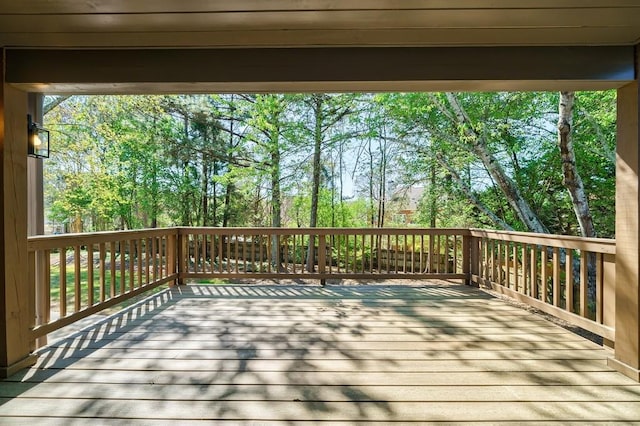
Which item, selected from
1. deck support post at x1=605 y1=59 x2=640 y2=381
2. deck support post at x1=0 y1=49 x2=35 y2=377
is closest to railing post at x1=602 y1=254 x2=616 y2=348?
deck support post at x1=605 y1=59 x2=640 y2=381

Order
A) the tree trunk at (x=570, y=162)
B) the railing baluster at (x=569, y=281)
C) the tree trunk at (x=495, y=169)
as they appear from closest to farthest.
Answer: the railing baluster at (x=569, y=281) < the tree trunk at (x=570, y=162) < the tree trunk at (x=495, y=169)

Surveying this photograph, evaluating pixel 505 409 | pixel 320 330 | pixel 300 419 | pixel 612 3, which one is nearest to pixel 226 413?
pixel 300 419

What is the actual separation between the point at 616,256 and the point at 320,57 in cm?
242

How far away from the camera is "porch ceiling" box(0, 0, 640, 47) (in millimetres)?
1593

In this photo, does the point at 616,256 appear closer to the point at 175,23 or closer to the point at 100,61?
the point at 175,23

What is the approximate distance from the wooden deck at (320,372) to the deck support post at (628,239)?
18cm

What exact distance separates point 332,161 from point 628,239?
799 centimetres

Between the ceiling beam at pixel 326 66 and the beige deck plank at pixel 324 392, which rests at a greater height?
the ceiling beam at pixel 326 66

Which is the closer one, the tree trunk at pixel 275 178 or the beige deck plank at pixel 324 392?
the beige deck plank at pixel 324 392

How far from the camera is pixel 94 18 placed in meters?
1.70

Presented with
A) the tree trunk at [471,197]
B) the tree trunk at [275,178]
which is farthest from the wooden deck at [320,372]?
the tree trunk at [275,178]

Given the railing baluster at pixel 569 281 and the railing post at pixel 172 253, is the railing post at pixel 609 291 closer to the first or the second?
the railing baluster at pixel 569 281

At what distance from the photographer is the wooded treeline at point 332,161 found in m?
6.32

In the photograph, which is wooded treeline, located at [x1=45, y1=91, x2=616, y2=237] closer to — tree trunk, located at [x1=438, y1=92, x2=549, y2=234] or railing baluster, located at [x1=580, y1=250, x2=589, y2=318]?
tree trunk, located at [x1=438, y1=92, x2=549, y2=234]
